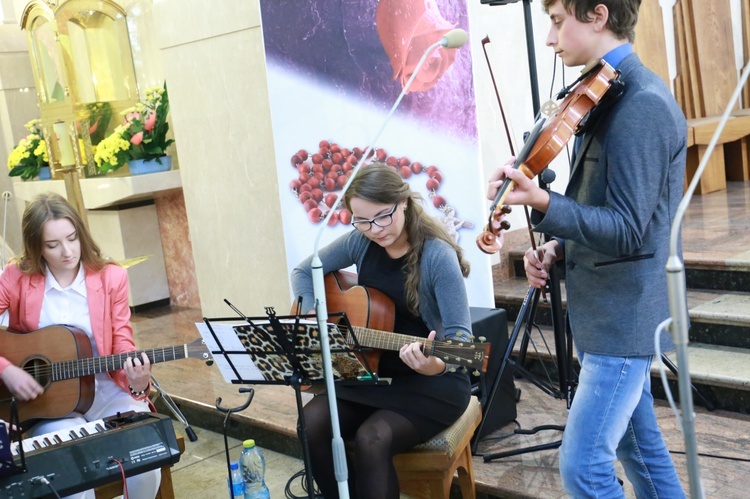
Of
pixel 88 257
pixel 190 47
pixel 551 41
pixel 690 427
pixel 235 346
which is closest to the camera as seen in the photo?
pixel 690 427

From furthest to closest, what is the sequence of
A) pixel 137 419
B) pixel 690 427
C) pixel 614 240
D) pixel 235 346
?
1. pixel 137 419
2. pixel 235 346
3. pixel 614 240
4. pixel 690 427

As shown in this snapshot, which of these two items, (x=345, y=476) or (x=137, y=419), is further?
(x=137, y=419)

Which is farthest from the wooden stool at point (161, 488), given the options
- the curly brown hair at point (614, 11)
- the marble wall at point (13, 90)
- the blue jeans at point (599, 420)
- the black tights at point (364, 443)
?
the marble wall at point (13, 90)

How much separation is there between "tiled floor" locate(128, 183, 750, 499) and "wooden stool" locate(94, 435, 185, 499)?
0.55 m

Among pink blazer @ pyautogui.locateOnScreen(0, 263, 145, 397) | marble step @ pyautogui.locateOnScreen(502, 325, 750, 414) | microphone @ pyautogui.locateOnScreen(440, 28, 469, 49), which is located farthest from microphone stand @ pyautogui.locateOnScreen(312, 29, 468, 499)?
marble step @ pyautogui.locateOnScreen(502, 325, 750, 414)

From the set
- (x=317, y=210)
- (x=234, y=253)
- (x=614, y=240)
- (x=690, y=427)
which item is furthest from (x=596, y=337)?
(x=234, y=253)

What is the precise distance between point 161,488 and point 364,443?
925mm

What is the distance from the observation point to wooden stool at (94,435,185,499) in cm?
293

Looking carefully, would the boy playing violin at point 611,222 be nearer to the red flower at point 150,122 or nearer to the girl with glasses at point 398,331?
the girl with glasses at point 398,331

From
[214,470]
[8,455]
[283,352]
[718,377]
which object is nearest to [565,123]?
[283,352]

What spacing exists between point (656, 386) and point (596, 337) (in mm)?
1749

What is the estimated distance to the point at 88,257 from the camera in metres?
3.21

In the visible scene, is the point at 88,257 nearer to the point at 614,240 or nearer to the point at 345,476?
the point at 345,476

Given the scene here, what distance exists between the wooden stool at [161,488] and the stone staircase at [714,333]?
158cm
